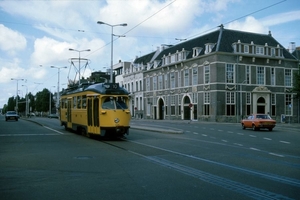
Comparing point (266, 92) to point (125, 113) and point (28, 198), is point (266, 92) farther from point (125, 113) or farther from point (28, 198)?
point (28, 198)

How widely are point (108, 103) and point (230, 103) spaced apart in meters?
37.6

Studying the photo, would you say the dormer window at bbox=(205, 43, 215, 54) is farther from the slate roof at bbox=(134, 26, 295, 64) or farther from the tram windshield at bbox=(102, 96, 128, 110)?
the tram windshield at bbox=(102, 96, 128, 110)

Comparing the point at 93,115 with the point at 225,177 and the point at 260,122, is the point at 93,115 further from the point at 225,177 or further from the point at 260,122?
the point at 260,122

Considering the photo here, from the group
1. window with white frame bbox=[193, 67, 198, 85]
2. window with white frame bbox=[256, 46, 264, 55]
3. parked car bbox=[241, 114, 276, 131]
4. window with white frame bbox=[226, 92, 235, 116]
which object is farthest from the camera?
window with white frame bbox=[193, 67, 198, 85]

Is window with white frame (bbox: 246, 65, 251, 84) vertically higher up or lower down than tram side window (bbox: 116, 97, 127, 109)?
higher up

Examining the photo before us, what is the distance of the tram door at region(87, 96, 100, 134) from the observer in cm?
1885

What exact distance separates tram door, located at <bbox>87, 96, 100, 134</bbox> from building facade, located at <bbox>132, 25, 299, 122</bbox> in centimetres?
3288

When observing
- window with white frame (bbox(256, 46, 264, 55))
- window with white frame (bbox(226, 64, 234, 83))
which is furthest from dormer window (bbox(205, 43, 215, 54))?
window with white frame (bbox(256, 46, 264, 55))

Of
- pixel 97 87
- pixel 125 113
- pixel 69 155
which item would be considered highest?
pixel 97 87

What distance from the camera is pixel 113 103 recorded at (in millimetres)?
18859

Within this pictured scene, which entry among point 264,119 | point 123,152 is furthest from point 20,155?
point 264,119

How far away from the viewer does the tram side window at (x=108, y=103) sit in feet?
61.2

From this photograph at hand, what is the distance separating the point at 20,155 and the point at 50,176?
4597mm

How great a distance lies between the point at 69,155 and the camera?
12906 mm
